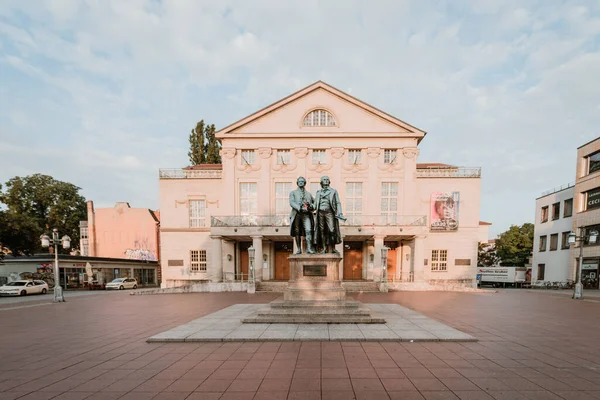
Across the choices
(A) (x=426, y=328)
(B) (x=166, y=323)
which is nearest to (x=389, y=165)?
(A) (x=426, y=328)

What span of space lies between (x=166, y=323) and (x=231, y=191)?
18094mm

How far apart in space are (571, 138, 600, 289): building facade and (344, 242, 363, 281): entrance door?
2075 cm

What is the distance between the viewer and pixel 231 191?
85.5 feet

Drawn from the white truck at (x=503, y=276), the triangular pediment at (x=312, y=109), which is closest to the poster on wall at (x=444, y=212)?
the triangular pediment at (x=312, y=109)

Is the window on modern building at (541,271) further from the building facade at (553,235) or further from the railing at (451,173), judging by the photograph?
the railing at (451,173)

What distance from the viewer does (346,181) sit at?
25.8m

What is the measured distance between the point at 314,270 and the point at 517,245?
169ft

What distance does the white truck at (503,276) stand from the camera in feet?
121

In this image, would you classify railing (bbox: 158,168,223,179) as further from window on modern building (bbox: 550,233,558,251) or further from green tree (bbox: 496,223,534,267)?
green tree (bbox: 496,223,534,267)

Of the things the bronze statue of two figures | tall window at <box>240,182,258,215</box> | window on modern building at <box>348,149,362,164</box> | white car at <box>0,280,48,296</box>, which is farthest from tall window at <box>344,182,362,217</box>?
white car at <box>0,280,48,296</box>

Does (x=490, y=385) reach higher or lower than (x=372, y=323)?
higher

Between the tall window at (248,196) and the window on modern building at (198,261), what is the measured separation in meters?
6.46

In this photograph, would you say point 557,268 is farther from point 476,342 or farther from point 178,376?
point 178,376

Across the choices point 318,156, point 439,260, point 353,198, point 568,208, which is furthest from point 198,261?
point 568,208
